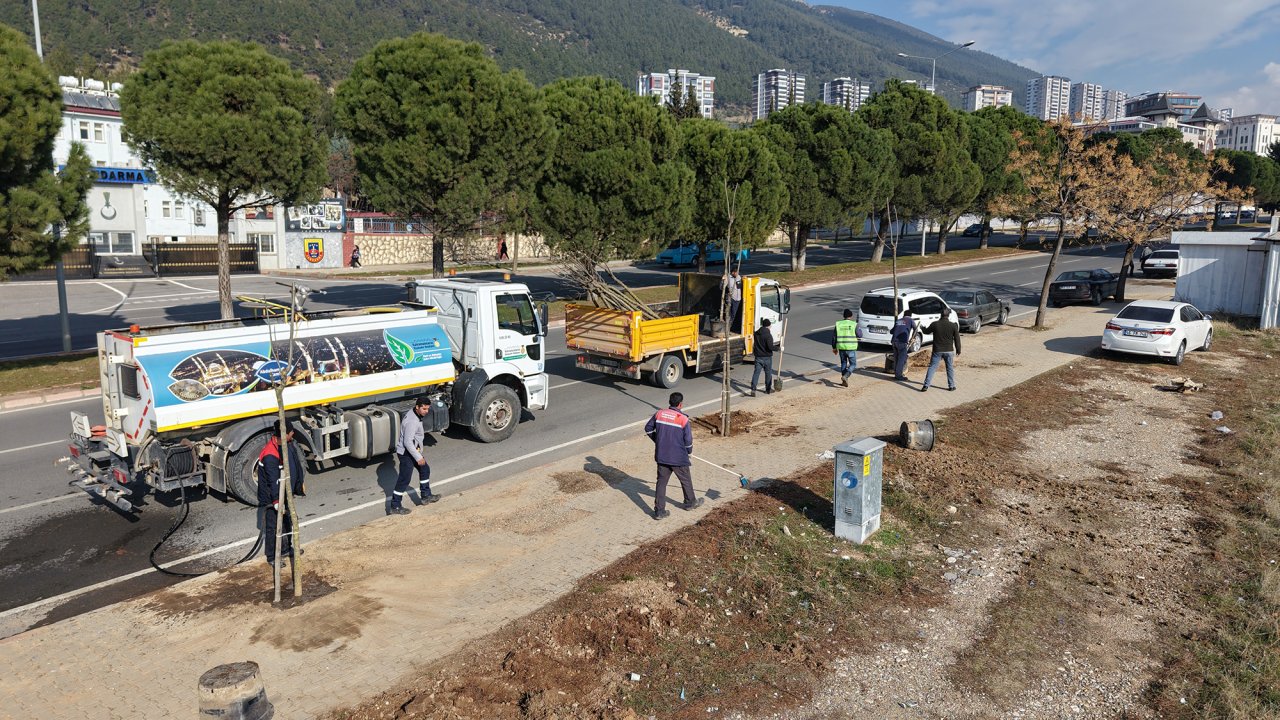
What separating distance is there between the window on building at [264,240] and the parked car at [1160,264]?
49807 millimetres

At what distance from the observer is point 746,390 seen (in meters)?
18.0

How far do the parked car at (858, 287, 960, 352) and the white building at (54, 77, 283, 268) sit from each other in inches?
1542

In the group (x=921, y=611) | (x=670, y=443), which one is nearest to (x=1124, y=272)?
(x=670, y=443)

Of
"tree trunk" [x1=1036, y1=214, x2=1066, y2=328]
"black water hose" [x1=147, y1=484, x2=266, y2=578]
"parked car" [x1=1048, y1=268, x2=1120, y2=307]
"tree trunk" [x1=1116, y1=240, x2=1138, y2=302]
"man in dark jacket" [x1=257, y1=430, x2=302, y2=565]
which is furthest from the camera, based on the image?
"tree trunk" [x1=1116, y1=240, x2=1138, y2=302]

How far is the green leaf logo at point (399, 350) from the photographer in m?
12.5

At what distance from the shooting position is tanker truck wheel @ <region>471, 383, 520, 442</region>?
13.6 meters

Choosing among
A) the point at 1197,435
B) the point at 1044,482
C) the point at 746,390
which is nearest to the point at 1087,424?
the point at 1197,435

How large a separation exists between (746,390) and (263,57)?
14.5 meters

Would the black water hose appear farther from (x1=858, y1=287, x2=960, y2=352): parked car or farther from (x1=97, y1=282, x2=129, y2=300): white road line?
(x1=97, y1=282, x2=129, y2=300): white road line

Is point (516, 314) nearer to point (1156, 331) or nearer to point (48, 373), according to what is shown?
point (48, 373)

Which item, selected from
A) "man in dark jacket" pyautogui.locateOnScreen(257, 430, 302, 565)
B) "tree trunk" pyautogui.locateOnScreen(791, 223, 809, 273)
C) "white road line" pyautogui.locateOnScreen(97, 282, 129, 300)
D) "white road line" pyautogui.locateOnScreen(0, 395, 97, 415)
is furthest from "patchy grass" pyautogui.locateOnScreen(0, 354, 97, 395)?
"tree trunk" pyautogui.locateOnScreen(791, 223, 809, 273)

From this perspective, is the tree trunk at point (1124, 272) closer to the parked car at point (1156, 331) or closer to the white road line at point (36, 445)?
the parked car at point (1156, 331)

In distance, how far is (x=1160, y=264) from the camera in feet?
140

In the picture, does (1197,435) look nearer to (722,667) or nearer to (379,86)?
(722,667)
